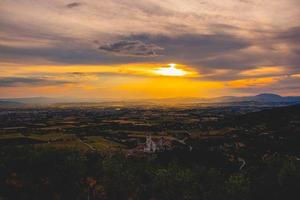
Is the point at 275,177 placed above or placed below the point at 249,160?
above

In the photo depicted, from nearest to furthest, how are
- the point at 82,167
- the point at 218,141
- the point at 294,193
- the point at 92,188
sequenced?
the point at 294,193 < the point at 92,188 < the point at 82,167 < the point at 218,141

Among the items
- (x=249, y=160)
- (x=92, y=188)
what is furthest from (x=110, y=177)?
(x=249, y=160)

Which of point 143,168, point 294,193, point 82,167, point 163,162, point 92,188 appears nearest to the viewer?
point 294,193

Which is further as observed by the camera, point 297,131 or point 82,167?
point 297,131

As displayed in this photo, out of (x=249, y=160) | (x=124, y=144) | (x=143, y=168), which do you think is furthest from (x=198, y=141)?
(x=143, y=168)

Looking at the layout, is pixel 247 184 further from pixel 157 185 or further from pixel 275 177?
pixel 157 185

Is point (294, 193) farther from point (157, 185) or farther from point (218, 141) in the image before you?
point (218, 141)
